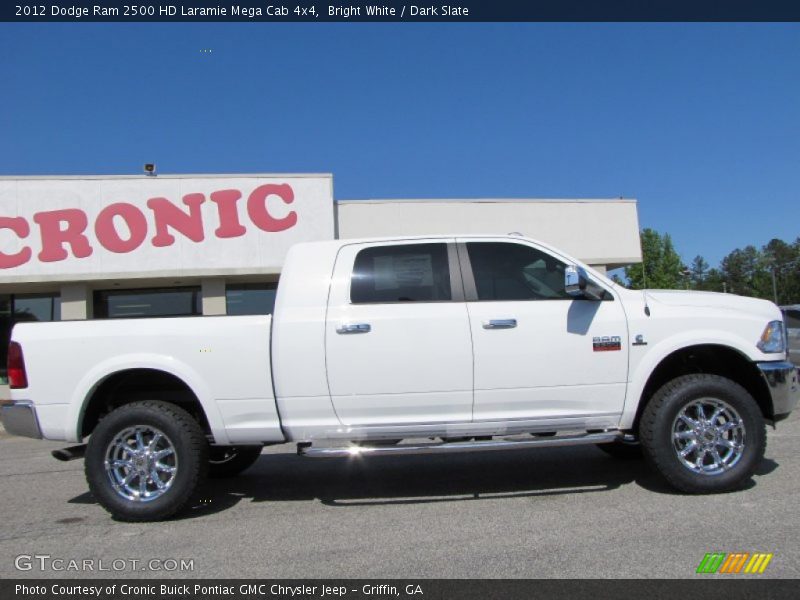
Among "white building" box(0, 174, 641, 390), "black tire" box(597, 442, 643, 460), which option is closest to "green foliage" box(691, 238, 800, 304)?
"white building" box(0, 174, 641, 390)

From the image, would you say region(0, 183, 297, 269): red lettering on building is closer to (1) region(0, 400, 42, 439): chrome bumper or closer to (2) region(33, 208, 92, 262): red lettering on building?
(2) region(33, 208, 92, 262): red lettering on building

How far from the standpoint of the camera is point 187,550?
418 centimetres

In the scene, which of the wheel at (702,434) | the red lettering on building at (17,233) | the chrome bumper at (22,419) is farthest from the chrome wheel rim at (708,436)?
the red lettering on building at (17,233)

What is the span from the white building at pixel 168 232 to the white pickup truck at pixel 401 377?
1237 cm

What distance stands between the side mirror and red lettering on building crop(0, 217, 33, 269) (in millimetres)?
15915

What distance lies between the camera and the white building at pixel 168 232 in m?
16.6

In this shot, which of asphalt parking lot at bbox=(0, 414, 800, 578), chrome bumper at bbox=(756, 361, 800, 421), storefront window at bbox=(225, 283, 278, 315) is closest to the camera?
asphalt parking lot at bbox=(0, 414, 800, 578)

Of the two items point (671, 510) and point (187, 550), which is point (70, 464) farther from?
point (671, 510)

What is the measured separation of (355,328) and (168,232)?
→ 13.6 m

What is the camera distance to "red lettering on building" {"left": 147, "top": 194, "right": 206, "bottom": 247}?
16.9 m

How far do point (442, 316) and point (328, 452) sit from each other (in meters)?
1.31

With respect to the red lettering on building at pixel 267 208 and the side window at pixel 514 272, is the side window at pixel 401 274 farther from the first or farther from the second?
the red lettering on building at pixel 267 208
